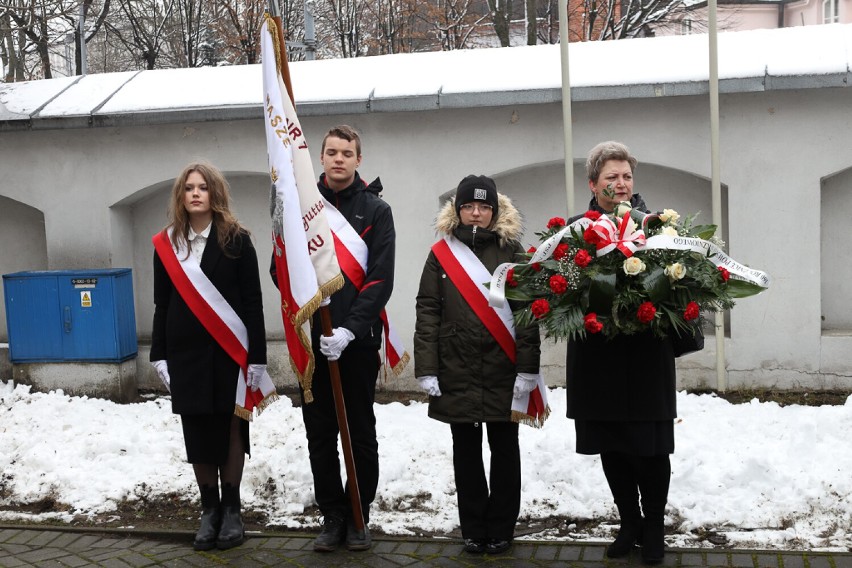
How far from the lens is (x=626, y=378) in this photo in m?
4.41

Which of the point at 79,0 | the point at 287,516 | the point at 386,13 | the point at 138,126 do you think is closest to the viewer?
the point at 287,516

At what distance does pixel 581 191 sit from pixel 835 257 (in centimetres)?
204

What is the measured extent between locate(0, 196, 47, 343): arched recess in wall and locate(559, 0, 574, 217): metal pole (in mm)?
4883

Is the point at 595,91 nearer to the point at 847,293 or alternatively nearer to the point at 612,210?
the point at 847,293

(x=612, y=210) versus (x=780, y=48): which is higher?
(x=780, y=48)

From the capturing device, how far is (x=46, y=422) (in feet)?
23.9

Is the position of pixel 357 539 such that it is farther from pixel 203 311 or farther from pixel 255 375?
pixel 203 311

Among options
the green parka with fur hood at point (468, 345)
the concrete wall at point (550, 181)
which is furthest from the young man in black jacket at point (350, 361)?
the concrete wall at point (550, 181)

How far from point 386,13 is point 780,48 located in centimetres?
1679

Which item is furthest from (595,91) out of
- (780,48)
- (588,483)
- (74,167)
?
(74,167)

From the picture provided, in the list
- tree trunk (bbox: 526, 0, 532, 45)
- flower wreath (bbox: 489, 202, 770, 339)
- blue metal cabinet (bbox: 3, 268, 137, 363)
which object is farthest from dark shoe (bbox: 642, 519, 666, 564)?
tree trunk (bbox: 526, 0, 532, 45)

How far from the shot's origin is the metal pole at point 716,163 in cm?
732

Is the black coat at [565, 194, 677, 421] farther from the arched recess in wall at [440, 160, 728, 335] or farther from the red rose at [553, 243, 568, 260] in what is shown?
the arched recess in wall at [440, 160, 728, 335]

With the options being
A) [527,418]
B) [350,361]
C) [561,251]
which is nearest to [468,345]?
[527,418]
